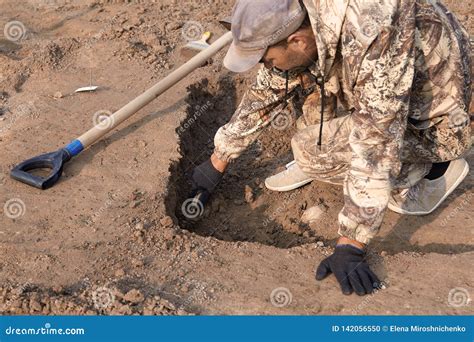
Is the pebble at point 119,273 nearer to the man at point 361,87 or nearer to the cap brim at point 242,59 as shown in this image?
the man at point 361,87

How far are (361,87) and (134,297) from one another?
1.53 meters

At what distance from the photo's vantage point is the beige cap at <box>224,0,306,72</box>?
2.76 meters

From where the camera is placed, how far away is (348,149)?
3.76 metres

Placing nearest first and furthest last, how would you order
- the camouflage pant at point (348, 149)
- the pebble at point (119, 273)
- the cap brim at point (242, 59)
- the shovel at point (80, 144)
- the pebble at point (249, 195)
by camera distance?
the cap brim at point (242, 59)
the pebble at point (119, 273)
the camouflage pant at point (348, 149)
the shovel at point (80, 144)
the pebble at point (249, 195)

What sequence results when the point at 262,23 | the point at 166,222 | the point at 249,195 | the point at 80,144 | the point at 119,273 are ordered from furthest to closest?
the point at 249,195 → the point at 80,144 → the point at 166,222 → the point at 119,273 → the point at 262,23

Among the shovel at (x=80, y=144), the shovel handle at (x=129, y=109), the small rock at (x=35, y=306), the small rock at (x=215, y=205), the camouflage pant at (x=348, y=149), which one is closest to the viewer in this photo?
the small rock at (x=35, y=306)

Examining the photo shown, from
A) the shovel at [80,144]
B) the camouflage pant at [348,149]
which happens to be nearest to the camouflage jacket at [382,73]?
the camouflage pant at [348,149]

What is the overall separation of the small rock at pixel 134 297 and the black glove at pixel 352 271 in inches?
38.8

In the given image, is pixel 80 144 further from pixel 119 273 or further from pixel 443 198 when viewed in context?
pixel 443 198

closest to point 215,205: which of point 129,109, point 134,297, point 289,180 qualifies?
point 289,180

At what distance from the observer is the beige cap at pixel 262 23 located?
9.05 ft

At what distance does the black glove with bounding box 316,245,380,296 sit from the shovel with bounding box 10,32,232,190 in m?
1.87

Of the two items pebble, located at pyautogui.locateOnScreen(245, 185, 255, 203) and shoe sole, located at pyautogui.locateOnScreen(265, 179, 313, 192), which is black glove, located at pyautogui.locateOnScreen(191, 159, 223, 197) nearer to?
pebble, located at pyautogui.locateOnScreen(245, 185, 255, 203)

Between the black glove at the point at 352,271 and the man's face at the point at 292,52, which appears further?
the black glove at the point at 352,271
